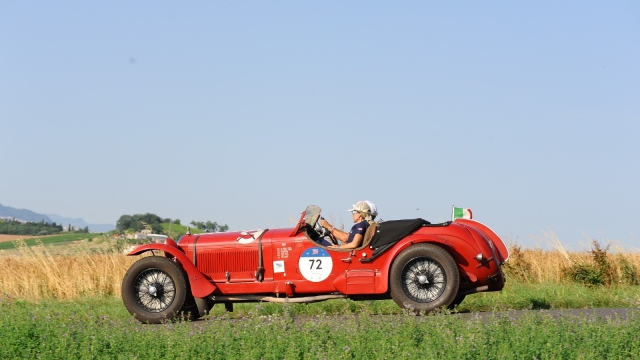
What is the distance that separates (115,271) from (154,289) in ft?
19.7

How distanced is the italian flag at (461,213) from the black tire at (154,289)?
154 inches

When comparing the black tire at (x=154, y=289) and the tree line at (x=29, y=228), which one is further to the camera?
the tree line at (x=29, y=228)

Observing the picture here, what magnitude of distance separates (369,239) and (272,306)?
238cm

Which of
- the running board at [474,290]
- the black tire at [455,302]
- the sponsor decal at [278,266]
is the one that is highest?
the sponsor decal at [278,266]

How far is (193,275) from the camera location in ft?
36.2

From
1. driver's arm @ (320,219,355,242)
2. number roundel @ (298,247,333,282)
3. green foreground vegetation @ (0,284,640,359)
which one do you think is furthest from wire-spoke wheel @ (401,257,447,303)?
green foreground vegetation @ (0,284,640,359)

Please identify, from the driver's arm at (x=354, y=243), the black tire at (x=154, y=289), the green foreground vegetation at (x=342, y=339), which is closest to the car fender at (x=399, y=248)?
the driver's arm at (x=354, y=243)

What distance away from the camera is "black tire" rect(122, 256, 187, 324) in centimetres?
1097

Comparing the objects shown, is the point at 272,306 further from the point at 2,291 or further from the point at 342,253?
the point at 2,291

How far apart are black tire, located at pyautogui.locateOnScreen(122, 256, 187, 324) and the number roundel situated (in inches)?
64.6

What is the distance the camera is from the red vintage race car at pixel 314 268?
10.5 metres

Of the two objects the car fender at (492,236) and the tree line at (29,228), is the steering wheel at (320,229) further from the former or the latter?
the tree line at (29,228)

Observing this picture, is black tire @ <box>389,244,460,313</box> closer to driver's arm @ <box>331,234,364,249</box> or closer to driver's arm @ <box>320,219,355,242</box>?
driver's arm @ <box>331,234,364,249</box>

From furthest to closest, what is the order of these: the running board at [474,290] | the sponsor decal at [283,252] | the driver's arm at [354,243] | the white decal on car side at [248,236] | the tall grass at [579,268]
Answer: the tall grass at [579,268]
the white decal on car side at [248,236]
the sponsor decal at [283,252]
the driver's arm at [354,243]
the running board at [474,290]
